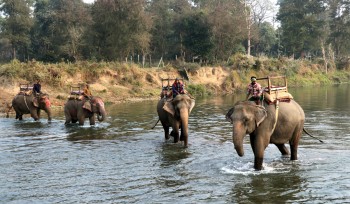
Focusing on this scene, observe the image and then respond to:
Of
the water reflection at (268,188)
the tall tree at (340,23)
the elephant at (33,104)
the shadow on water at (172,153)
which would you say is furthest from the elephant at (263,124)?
the tall tree at (340,23)

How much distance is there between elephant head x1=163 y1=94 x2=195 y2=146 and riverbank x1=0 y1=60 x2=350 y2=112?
11.6 metres

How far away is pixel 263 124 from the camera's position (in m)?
10.0

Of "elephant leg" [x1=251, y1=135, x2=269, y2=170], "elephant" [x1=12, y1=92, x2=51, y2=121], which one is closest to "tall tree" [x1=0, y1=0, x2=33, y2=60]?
"elephant" [x1=12, y1=92, x2=51, y2=121]

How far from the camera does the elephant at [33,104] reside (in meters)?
21.3

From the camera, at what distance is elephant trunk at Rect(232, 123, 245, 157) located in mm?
9234

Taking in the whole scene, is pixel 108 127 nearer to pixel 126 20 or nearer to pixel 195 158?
pixel 195 158

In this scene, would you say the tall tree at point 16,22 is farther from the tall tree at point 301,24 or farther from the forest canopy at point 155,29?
the tall tree at point 301,24

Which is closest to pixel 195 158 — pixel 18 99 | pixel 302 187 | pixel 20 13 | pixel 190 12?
pixel 302 187

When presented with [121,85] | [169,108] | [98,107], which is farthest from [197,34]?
[169,108]

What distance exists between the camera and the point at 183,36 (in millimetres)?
55875

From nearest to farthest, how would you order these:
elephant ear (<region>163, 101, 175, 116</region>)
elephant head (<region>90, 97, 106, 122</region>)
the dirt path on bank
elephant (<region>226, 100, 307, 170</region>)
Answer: elephant (<region>226, 100, 307, 170</region>), elephant ear (<region>163, 101, 175, 116</region>), elephant head (<region>90, 97, 106, 122</region>), the dirt path on bank

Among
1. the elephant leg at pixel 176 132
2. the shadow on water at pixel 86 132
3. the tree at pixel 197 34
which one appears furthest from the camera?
the tree at pixel 197 34

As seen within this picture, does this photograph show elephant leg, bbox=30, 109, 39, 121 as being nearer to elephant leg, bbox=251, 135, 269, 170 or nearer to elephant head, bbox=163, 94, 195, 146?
elephant head, bbox=163, 94, 195, 146

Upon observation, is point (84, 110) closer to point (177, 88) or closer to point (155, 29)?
point (177, 88)
